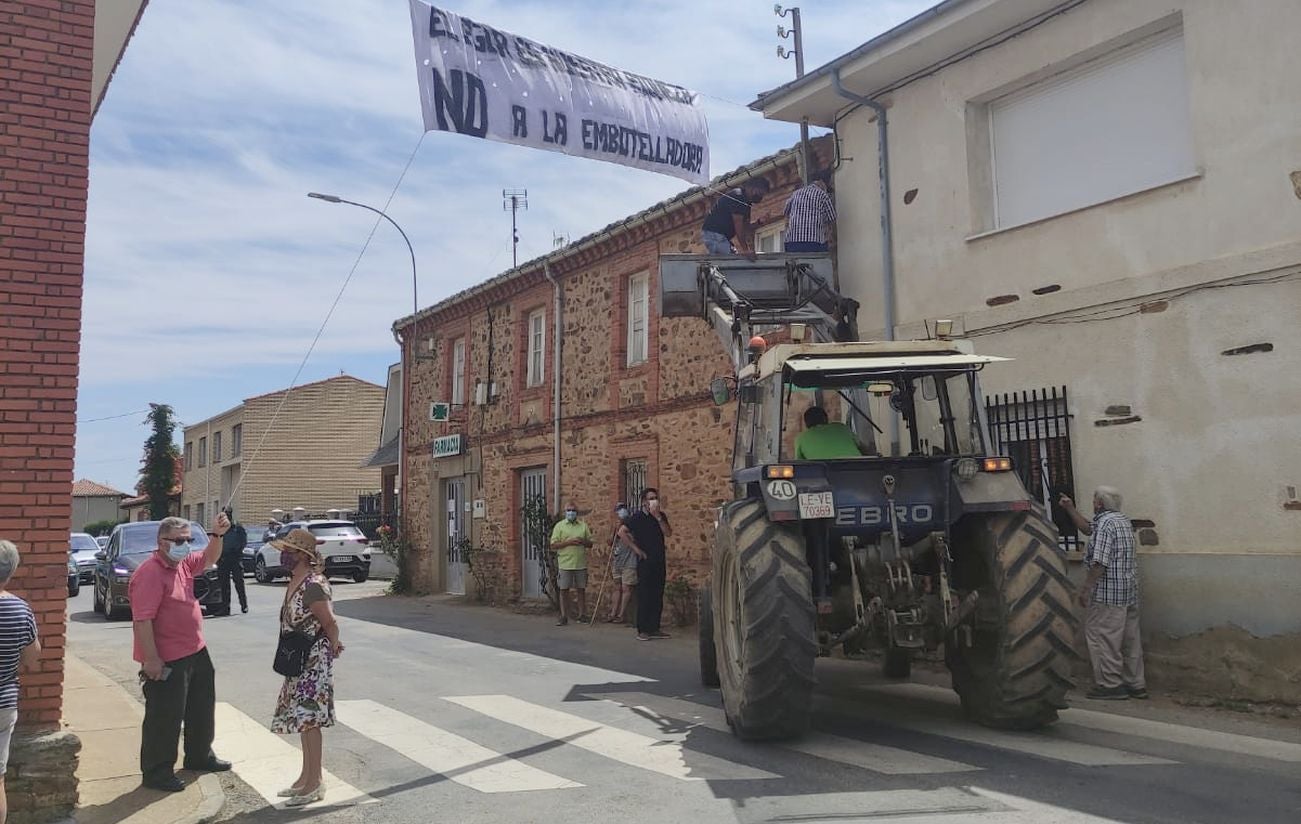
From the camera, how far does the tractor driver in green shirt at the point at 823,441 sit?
740 centimetres

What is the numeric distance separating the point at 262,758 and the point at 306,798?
141 centimetres

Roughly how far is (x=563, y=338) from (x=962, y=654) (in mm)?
12352

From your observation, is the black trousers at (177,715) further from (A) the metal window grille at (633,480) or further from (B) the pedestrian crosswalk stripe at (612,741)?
(A) the metal window grille at (633,480)

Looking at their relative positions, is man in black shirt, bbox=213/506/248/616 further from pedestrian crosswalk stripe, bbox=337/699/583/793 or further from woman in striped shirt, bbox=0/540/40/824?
woman in striped shirt, bbox=0/540/40/824

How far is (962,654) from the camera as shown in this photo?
6.88 meters

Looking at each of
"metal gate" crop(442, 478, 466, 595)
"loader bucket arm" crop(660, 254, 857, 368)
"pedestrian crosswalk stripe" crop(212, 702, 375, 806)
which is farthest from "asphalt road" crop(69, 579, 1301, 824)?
"metal gate" crop(442, 478, 466, 595)

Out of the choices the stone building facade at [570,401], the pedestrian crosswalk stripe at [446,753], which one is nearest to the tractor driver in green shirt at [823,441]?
the pedestrian crosswalk stripe at [446,753]

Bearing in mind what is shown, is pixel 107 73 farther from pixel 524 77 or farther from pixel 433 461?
pixel 433 461

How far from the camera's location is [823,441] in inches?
294

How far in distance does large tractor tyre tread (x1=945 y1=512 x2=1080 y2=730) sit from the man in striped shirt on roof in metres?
5.87

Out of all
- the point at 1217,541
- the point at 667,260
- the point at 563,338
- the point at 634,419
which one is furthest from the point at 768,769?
the point at 563,338

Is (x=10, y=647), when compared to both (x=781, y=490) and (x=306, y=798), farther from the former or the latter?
(x=781, y=490)

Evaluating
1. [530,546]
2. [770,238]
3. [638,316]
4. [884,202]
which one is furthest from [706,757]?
[530,546]

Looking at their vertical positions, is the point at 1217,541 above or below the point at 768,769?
above
